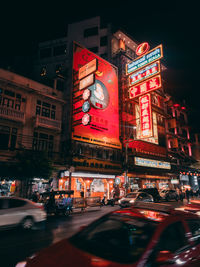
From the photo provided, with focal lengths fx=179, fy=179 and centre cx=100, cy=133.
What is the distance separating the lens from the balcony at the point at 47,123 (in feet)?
70.3

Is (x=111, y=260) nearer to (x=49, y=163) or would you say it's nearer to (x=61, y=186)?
(x=49, y=163)

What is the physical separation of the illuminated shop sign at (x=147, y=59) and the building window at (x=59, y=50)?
58.7 ft

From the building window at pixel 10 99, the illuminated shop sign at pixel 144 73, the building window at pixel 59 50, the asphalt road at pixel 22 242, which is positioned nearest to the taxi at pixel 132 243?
the asphalt road at pixel 22 242

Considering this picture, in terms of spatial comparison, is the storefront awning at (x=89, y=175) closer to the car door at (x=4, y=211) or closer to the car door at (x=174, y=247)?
the car door at (x=4, y=211)

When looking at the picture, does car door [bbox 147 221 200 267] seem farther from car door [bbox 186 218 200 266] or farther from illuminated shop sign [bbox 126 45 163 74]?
illuminated shop sign [bbox 126 45 163 74]

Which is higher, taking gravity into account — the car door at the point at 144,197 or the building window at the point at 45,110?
the building window at the point at 45,110

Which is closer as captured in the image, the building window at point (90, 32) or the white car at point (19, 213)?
the white car at point (19, 213)

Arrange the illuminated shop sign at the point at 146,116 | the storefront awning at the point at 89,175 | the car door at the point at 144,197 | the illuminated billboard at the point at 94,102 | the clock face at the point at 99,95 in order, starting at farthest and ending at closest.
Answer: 1. the illuminated shop sign at the point at 146,116
2. the clock face at the point at 99,95
3. the storefront awning at the point at 89,175
4. the illuminated billboard at the point at 94,102
5. the car door at the point at 144,197

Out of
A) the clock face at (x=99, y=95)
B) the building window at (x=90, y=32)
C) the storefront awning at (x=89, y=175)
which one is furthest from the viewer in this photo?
the building window at (x=90, y=32)

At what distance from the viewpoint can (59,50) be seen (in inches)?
1607

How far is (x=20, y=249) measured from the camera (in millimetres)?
6066

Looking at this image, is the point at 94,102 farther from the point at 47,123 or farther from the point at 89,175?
the point at 89,175

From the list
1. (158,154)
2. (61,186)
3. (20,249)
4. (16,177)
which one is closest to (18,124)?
(16,177)

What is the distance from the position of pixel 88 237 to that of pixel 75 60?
86.2 ft
